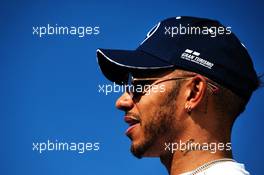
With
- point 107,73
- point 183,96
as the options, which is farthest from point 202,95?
point 107,73

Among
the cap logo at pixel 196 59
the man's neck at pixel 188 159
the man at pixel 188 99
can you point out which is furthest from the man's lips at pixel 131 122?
the cap logo at pixel 196 59

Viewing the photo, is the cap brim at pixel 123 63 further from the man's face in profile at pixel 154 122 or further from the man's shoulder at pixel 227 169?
the man's shoulder at pixel 227 169

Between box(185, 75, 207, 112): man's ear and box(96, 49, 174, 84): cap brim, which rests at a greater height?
box(96, 49, 174, 84): cap brim

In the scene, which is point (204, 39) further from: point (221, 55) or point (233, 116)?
point (233, 116)

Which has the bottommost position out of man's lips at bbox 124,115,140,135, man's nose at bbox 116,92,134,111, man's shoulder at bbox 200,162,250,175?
man's shoulder at bbox 200,162,250,175

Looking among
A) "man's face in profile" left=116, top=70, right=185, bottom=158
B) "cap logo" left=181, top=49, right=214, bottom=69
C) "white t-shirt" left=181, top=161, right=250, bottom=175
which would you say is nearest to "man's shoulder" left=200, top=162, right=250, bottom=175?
"white t-shirt" left=181, top=161, right=250, bottom=175

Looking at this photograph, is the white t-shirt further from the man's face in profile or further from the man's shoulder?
the man's face in profile

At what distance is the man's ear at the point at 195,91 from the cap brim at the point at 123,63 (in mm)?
179

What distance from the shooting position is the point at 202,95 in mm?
4512

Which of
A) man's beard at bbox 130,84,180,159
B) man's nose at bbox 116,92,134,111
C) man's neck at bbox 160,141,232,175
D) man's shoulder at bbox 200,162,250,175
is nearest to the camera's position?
man's shoulder at bbox 200,162,250,175

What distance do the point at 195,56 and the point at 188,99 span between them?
27 centimetres

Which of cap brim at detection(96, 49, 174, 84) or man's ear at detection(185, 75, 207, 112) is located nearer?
man's ear at detection(185, 75, 207, 112)

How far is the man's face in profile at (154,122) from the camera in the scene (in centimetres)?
455

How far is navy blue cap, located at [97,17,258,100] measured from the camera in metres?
4.58
